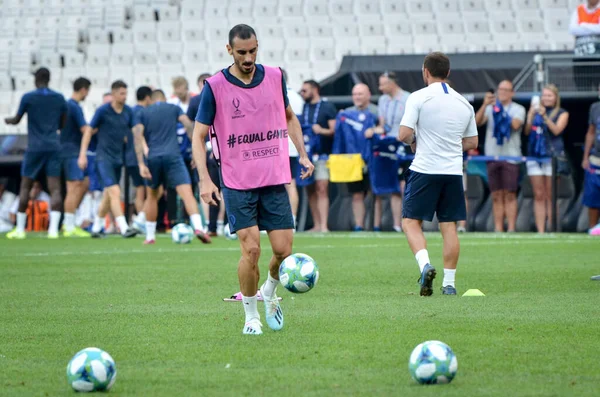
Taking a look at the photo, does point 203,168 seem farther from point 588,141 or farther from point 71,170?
point 71,170

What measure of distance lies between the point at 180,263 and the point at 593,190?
819cm

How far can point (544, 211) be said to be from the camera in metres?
19.7

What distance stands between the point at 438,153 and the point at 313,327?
2792mm

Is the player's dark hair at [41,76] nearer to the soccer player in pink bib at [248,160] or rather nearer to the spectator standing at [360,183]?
the spectator standing at [360,183]

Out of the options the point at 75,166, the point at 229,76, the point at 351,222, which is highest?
the point at 229,76

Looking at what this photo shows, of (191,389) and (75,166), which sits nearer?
(191,389)

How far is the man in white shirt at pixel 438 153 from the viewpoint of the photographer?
392 inches

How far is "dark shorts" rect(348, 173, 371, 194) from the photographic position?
2122 centimetres

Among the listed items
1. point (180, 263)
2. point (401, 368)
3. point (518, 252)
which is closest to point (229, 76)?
point (401, 368)

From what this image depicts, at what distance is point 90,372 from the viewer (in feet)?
17.7

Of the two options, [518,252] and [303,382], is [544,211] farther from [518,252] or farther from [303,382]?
[303,382]

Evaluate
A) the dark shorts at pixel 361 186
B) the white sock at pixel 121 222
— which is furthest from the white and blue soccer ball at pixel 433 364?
the dark shorts at pixel 361 186

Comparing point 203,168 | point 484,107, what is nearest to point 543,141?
point 484,107

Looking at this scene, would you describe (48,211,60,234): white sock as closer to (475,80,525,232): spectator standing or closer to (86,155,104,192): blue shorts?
(86,155,104,192): blue shorts
